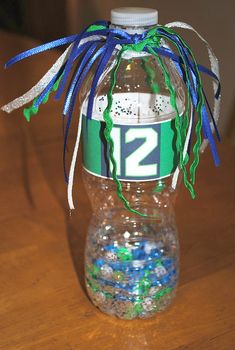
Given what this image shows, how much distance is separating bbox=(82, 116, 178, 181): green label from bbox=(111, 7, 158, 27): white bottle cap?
0.10 meters

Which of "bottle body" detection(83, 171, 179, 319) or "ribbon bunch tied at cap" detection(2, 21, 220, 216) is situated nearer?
"ribbon bunch tied at cap" detection(2, 21, 220, 216)

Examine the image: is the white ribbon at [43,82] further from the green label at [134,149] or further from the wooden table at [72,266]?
the wooden table at [72,266]

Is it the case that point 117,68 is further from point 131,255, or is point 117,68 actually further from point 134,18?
point 131,255

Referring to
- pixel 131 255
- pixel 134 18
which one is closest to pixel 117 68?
pixel 134 18

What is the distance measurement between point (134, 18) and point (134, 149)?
0.13 m

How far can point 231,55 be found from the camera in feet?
4.80

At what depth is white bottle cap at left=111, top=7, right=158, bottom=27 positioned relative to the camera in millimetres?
542

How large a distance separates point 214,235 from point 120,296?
19 cm

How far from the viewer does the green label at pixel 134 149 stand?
0.58 m

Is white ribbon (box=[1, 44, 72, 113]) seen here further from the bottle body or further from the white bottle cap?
the bottle body

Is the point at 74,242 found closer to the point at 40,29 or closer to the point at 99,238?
the point at 99,238

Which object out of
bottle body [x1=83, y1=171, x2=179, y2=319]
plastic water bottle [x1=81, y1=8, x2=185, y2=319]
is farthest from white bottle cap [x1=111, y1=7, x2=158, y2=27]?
bottle body [x1=83, y1=171, x2=179, y2=319]

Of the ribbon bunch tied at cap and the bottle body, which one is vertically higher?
the ribbon bunch tied at cap

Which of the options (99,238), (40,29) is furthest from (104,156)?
(40,29)
